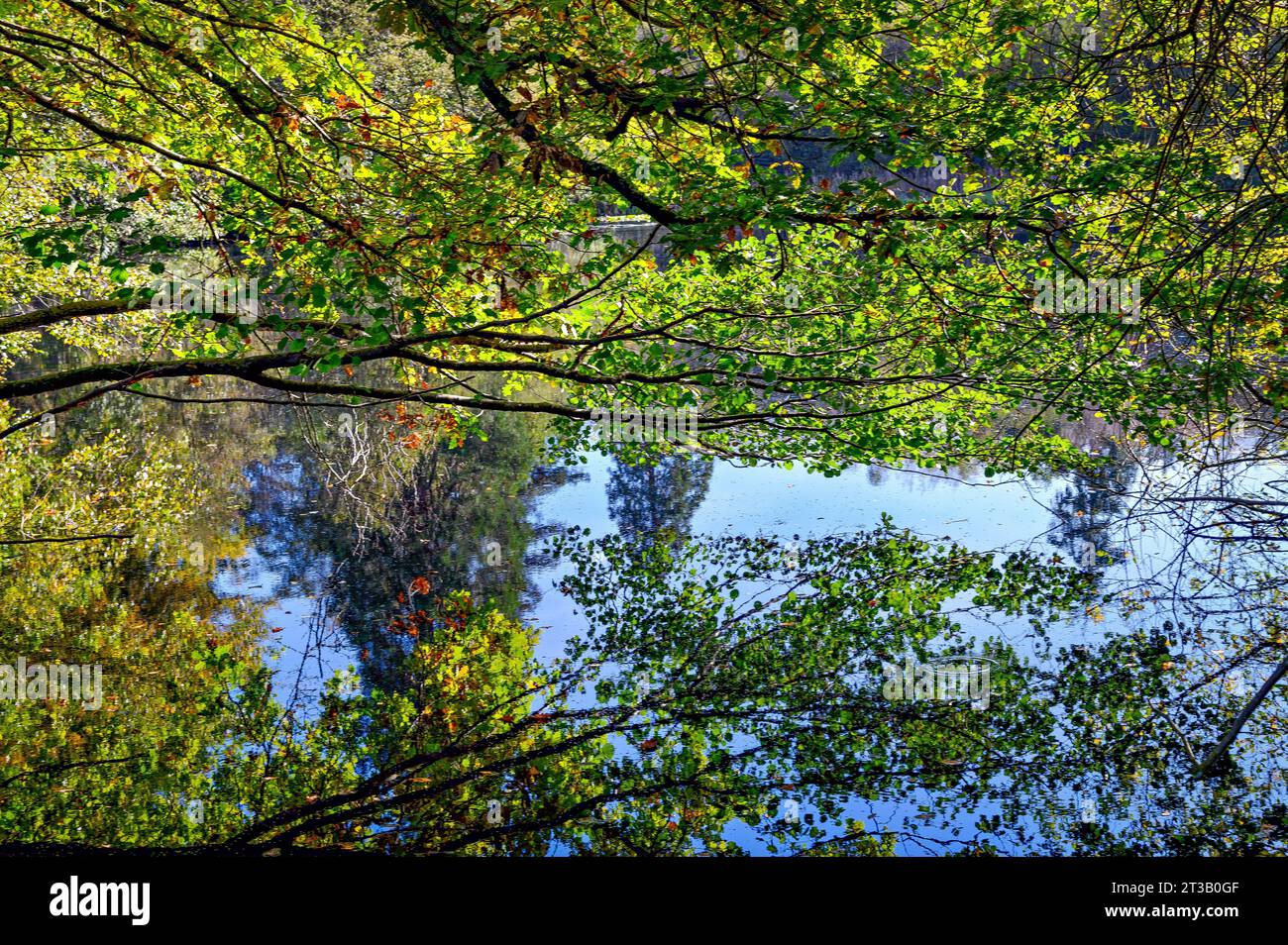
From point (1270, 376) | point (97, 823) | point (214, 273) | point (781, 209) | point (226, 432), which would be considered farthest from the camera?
point (226, 432)

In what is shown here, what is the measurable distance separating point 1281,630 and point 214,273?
8.23 m

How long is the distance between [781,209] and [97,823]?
490 cm
